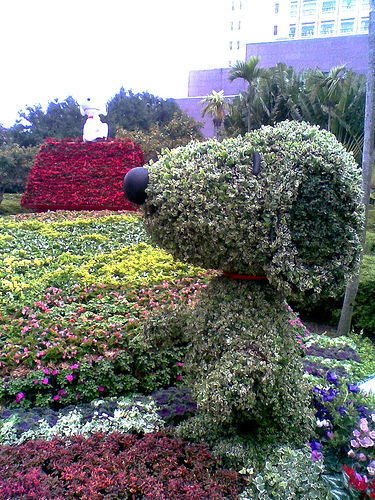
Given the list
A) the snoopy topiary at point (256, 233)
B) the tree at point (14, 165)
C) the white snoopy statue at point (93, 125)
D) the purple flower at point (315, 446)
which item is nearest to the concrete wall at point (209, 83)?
the tree at point (14, 165)

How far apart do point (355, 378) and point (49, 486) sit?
278 centimetres

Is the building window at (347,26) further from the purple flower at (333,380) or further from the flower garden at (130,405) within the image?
the purple flower at (333,380)

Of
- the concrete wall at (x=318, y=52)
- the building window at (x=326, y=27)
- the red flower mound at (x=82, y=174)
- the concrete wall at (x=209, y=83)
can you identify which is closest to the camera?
the red flower mound at (x=82, y=174)

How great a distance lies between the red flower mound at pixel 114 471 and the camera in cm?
205

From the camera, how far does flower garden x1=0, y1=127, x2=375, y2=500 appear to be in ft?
7.06

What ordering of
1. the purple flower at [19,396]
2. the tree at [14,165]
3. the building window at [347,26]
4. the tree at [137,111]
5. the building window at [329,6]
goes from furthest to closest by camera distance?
the building window at [329,6]
the building window at [347,26]
the tree at [137,111]
the tree at [14,165]
the purple flower at [19,396]

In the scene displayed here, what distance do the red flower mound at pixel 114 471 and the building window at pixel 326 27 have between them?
5403 centimetres

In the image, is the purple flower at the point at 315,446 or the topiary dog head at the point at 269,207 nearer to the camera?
the topiary dog head at the point at 269,207

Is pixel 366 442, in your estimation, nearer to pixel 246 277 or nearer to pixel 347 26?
pixel 246 277

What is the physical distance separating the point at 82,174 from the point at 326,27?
48.5m

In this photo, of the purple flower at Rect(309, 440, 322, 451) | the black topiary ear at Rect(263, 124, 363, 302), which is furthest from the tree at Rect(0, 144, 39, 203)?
the purple flower at Rect(309, 440, 322, 451)

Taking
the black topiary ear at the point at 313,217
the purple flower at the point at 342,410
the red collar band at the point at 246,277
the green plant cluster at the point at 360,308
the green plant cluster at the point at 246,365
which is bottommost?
the green plant cluster at the point at 360,308

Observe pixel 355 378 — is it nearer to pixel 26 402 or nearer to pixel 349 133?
pixel 26 402

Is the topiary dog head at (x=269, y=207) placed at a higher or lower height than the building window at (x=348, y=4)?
lower
